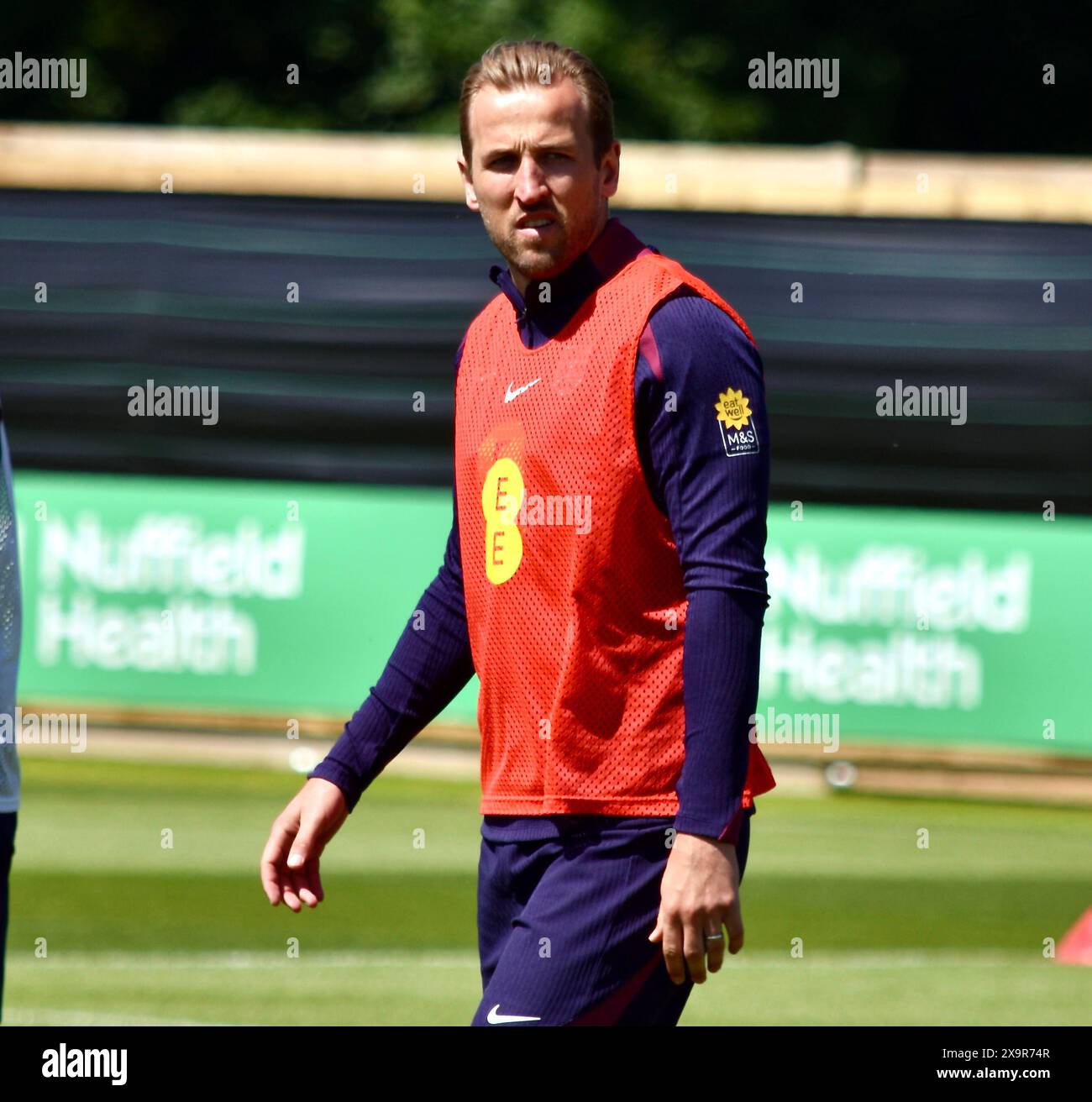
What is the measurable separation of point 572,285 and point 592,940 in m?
1.11

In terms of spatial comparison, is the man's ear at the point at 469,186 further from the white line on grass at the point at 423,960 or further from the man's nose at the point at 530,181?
the white line on grass at the point at 423,960

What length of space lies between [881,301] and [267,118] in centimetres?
1674

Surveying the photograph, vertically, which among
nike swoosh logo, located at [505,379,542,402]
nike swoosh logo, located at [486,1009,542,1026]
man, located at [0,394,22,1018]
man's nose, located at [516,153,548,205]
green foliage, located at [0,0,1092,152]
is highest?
green foliage, located at [0,0,1092,152]

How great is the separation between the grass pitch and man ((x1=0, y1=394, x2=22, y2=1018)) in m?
3.51

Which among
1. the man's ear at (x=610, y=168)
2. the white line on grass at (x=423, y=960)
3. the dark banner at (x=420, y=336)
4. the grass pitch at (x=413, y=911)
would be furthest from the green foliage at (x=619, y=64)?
the man's ear at (x=610, y=168)

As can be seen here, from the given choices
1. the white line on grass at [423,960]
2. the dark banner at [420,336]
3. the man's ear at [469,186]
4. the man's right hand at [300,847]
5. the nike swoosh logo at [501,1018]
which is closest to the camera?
the nike swoosh logo at [501,1018]

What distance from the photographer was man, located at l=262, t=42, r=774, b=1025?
11.7 ft

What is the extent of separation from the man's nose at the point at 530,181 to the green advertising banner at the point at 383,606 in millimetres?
8410

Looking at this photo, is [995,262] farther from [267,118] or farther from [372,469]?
[267,118]

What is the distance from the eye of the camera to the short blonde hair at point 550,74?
3.82m

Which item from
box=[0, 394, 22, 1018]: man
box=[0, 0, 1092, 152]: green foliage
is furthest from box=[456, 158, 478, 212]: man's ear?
box=[0, 0, 1092, 152]: green foliage

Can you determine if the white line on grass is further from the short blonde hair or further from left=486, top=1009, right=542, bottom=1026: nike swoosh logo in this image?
the short blonde hair

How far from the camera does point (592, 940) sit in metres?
3.69

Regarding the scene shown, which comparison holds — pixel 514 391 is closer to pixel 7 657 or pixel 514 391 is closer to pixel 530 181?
pixel 530 181
